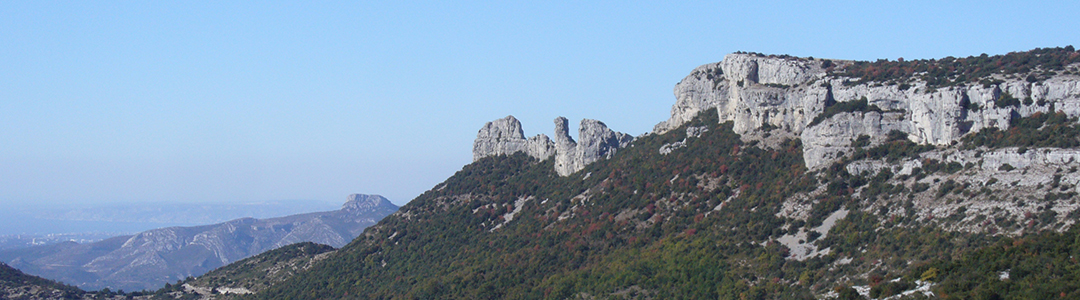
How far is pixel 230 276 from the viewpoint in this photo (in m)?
133

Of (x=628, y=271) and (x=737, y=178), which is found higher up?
(x=737, y=178)

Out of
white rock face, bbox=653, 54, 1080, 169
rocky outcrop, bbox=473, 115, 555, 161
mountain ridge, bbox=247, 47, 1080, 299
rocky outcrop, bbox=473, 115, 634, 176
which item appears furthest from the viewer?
rocky outcrop, bbox=473, 115, 555, 161

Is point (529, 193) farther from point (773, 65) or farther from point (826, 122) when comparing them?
point (826, 122)

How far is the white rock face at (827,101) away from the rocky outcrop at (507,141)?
19381 millimetres

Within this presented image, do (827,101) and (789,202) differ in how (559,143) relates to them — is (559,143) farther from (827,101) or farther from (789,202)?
(789,202)

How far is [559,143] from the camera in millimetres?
114250

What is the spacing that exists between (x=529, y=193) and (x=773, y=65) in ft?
109

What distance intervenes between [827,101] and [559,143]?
39690mm

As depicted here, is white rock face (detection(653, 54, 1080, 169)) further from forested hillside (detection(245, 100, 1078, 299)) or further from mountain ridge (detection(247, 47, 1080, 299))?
forested hillside (detection(245, 100, 1078, 299))

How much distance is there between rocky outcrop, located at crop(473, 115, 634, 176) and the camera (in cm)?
10969

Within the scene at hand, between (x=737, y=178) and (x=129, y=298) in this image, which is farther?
(x=129, y=298)

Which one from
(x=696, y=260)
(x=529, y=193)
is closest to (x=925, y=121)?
(x=696, y=260)

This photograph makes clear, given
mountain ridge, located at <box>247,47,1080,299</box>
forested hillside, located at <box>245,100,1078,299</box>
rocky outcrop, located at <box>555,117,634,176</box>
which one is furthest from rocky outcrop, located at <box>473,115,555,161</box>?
rocky outcrop, located at <box>555,117,634,176</box>

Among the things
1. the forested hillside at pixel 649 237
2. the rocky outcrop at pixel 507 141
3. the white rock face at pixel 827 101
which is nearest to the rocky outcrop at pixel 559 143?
the rocky outcrop at pixel 507 141
